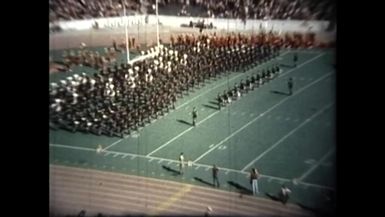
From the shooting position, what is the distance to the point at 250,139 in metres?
3.15

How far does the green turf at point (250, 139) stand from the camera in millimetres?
3064

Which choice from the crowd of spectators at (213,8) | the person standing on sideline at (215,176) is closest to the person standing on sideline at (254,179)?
the person standing on sideline at (215,176)

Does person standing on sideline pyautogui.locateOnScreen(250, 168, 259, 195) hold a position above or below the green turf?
below

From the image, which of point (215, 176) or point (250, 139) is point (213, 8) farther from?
point (215, 176)

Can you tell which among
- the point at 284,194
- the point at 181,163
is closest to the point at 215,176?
the point at 181,163

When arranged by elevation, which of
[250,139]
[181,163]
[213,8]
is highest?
[213,8]

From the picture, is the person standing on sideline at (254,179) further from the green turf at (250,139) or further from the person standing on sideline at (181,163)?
the person standing on sideline at (181,163)

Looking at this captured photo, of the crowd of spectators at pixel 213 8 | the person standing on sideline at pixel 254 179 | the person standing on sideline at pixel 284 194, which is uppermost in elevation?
the crowd of spectators at pixel 213 8

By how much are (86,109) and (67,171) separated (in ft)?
1.10

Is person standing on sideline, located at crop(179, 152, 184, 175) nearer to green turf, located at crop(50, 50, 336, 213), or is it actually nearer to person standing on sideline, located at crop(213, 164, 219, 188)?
green turf, located at crop(50, 50, 336, 213)

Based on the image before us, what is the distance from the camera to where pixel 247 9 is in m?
3.16

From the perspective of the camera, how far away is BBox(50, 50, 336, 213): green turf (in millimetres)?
3064

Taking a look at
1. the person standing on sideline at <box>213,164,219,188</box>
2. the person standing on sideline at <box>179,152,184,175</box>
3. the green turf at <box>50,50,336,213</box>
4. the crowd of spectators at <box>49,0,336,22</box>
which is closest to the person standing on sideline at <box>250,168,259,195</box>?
the green turf at <box>50,50,336,213</box>
